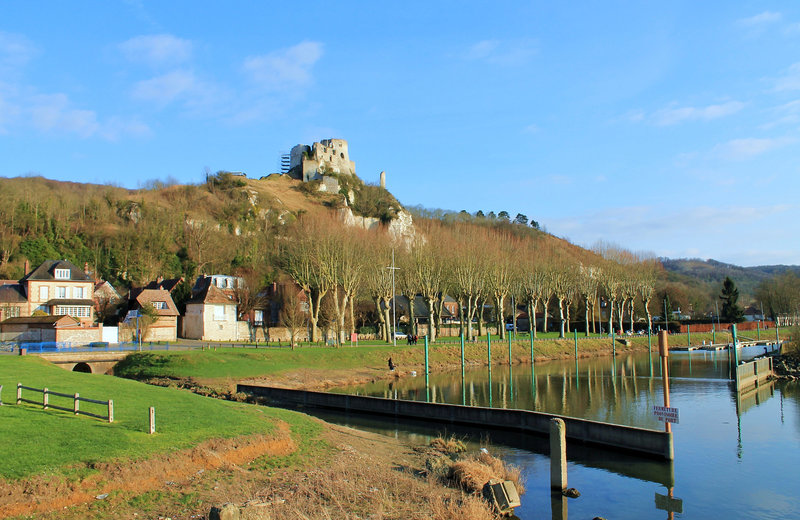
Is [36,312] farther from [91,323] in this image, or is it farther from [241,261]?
[241,261]

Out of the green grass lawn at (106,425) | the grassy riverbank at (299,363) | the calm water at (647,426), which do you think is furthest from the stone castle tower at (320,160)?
the green grass lawn at (106,425)

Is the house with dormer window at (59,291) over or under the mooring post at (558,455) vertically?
over

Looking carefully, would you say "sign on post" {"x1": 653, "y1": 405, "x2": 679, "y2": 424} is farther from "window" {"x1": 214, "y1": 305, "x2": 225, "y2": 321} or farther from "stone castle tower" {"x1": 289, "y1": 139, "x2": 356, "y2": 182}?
"stone castle tower" {"x1": 289, "y1": 139, "x2": 356, "y2": 182}

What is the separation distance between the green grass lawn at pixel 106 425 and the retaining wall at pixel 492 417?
6675 millimetres

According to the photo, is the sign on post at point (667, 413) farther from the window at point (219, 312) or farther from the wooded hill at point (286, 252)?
the window at point (219, 312)

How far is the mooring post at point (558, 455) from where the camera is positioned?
55.1 feet

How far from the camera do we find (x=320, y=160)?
176 meters

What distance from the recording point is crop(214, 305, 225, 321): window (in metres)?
70.5

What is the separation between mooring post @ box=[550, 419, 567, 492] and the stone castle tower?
157916 millimetres

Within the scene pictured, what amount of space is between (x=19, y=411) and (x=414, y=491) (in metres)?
13.1

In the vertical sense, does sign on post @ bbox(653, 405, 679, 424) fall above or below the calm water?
above

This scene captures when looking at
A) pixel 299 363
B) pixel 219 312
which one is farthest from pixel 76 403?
pixel 219 312

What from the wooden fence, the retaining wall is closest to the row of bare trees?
the retaining wall

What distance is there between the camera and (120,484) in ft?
44.3
